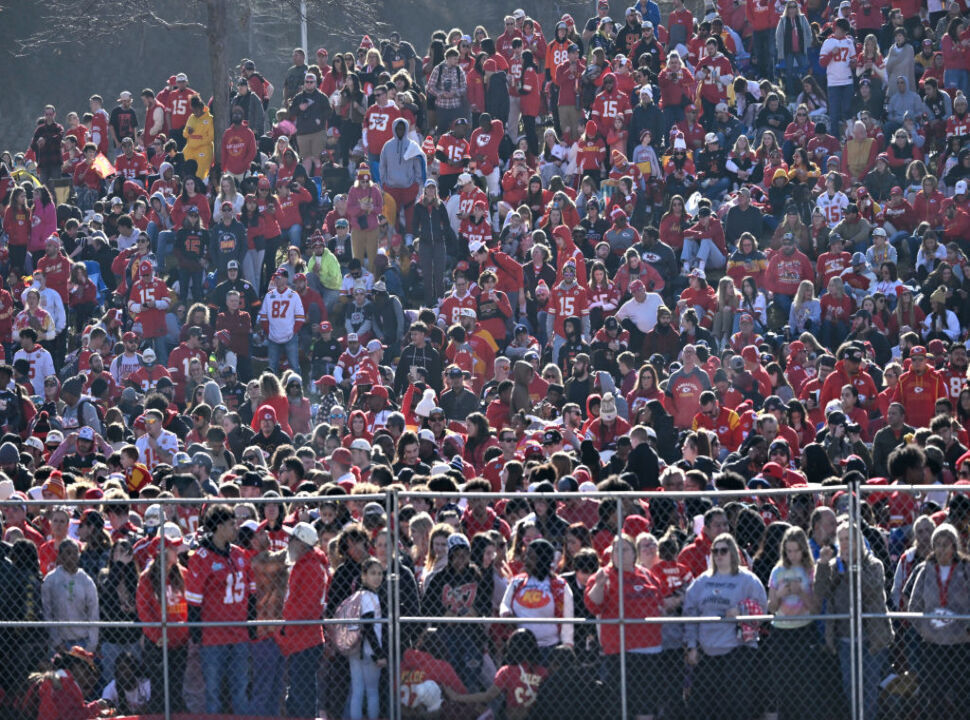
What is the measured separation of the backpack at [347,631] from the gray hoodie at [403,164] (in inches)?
481

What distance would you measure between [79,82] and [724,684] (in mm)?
32211

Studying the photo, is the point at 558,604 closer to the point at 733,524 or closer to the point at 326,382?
the point at 733,524

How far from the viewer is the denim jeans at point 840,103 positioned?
922 inches

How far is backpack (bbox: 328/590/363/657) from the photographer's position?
10.3m

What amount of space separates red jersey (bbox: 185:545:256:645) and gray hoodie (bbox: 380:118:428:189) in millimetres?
11875

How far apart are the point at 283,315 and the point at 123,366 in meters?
1.97

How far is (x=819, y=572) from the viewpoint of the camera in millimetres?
9945

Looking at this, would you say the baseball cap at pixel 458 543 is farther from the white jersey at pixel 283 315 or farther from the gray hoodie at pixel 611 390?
the white jersey at pixel 283 315

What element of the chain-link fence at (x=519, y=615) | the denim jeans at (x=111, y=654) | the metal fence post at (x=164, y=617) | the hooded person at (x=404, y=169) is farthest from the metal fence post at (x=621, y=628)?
the hooded person at (x=404, y=169)

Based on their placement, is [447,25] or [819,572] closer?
[819,572]

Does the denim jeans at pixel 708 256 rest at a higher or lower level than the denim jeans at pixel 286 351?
higher

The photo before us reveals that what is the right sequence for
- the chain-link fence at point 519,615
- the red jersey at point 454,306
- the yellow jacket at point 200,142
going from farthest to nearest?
the yellow jacket at point 200,142, the red jersey at point 454,306, the chain-link fence at point 519,615

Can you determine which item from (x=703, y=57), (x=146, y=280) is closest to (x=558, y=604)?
(x=146, y=280)

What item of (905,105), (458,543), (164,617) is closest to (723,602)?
(458,543)
